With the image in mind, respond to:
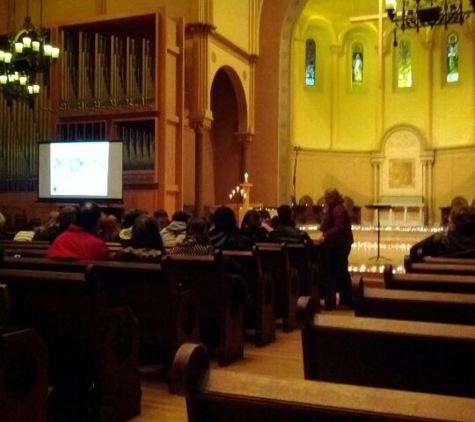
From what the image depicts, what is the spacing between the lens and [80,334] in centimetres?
316

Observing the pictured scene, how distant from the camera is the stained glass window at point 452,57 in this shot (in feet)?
65.9

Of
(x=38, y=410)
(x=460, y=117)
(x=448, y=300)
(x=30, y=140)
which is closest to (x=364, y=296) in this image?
(x=448, y=300)

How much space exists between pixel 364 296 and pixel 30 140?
9917mm

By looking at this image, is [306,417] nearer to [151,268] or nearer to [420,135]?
[151,268]

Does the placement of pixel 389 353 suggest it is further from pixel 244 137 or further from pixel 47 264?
pixel 244 137

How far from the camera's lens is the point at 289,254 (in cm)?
611

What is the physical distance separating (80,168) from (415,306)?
305 inches

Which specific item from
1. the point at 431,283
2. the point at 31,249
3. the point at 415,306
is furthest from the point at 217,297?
the point at 415,306

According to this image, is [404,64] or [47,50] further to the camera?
[404,64]

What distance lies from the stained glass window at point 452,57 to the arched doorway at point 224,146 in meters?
8.86

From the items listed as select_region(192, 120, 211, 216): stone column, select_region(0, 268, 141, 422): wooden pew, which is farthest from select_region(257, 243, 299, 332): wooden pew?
select_region(192, 120, 211, 216): stone column

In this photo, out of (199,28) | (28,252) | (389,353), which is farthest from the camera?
(199,28)

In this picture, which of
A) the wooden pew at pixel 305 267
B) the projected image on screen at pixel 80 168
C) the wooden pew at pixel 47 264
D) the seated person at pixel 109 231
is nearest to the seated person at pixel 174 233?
the seated person at pixel 109 231

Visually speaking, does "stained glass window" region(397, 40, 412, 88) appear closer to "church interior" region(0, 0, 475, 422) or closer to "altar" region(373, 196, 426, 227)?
"church interior" region(0, 0, 475, 422)
